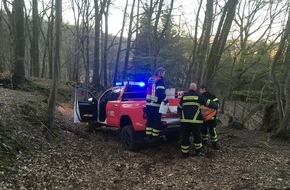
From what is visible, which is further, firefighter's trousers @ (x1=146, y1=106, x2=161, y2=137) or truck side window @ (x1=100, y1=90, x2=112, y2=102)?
truck side window @ (x1=100, y1=90, x2=112, y2=102)

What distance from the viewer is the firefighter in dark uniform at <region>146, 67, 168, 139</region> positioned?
26.1 feet

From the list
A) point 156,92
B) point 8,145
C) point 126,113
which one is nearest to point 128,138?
point 126,113

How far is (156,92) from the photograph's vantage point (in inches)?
318

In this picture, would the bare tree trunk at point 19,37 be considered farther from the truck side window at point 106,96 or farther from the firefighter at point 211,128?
the firefighter at point 211,128

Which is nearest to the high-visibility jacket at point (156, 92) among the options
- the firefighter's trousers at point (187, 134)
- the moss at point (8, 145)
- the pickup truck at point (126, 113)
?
the pickup truck at point (126, 113)

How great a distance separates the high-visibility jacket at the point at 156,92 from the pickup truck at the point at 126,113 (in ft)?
0.94

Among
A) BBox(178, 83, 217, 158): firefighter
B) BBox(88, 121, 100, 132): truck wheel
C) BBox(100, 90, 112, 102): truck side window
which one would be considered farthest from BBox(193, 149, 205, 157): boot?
BBox(88, 121, 100, 132): truck wheel

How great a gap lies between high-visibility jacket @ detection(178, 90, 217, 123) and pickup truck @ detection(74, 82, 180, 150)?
463 millimetres

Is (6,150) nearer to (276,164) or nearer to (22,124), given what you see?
(22,124)

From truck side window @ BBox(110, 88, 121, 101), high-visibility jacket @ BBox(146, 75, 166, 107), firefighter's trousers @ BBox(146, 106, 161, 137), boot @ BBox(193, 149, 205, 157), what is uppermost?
high-visibility jacket @ BBox(146, 75, 166, 107)

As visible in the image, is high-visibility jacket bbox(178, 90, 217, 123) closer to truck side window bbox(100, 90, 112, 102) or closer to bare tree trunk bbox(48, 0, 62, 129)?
truck side window bbox(100, 90, 112, 102)

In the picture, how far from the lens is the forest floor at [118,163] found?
5.82 metres

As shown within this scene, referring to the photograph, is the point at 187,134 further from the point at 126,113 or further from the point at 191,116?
the point at 126,113

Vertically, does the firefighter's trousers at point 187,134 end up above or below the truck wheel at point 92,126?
above
